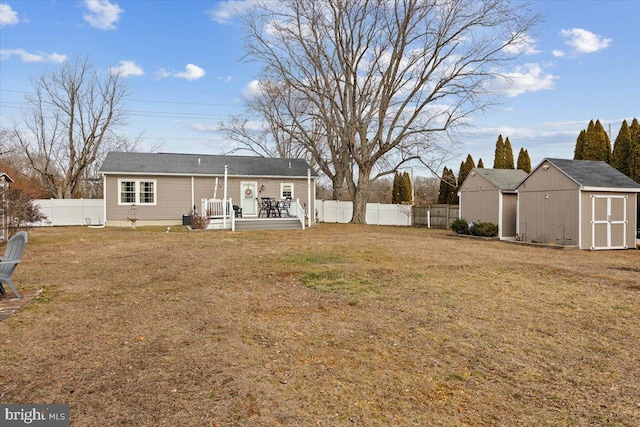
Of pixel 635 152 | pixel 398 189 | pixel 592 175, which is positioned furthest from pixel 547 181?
pixel 398 189

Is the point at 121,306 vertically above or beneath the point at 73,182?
beneath

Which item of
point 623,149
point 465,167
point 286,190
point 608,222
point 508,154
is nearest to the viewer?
point 608,222

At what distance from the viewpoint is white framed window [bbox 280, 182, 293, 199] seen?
2455cm

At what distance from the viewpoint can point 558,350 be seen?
4199mm

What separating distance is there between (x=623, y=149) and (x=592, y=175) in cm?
822

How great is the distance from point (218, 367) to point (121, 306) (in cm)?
274

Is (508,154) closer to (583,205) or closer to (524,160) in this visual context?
(524,160)

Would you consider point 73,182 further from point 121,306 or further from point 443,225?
point 121,306

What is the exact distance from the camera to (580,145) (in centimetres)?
2336

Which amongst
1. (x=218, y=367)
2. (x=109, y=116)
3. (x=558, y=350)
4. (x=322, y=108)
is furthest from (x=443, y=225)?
(x=109, y=116)

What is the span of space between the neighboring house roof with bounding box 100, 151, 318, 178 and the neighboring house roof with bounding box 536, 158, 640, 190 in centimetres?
1362

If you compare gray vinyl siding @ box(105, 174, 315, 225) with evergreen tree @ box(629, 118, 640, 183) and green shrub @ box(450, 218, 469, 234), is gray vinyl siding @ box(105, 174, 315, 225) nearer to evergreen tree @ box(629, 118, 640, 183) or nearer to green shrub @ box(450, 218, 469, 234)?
green shrub @ box(450, 218, 469, 234)

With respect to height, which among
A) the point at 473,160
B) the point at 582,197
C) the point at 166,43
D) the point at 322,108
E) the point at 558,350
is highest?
the point at 166,43

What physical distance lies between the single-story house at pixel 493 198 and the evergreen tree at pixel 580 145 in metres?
5.17
